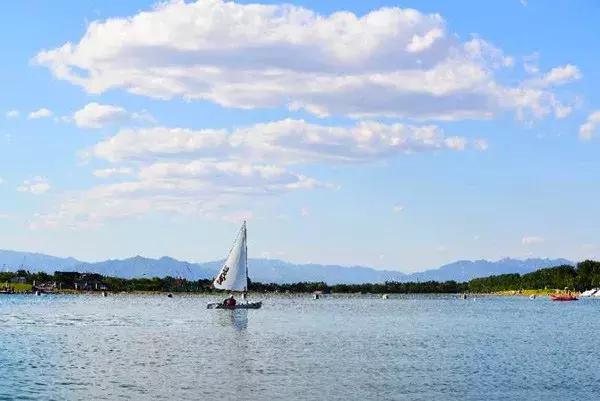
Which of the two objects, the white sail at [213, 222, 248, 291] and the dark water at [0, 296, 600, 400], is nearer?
the dark water at [0, 296, 600, 400]

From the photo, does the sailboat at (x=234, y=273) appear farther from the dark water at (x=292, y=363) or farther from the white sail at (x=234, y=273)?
the dark water at (x=292, y=363)

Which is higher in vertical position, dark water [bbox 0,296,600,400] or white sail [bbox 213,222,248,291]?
white sail [bbox 213,222,248,291]

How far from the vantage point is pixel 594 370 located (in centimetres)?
8238

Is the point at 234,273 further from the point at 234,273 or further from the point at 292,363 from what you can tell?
the point at 292,363

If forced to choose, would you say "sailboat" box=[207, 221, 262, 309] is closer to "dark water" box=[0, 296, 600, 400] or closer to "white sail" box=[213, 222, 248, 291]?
"white sail" box=[213, 222, 248, 291]

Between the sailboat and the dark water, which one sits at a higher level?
the sailboat

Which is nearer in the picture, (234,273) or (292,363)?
(292,363)

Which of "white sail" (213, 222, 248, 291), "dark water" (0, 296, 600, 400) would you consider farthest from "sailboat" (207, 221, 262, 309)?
"dark water" (0, 296, 600, 400)

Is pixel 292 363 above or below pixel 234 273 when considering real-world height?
below

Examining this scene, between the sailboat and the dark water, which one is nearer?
the dark water

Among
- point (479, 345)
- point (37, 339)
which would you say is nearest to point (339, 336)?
point (479, 345)

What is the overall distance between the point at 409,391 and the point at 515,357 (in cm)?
3282

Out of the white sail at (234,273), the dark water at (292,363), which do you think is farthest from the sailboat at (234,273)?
the dark water at (292,363)

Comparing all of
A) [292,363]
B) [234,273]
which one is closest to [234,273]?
[234,273]
